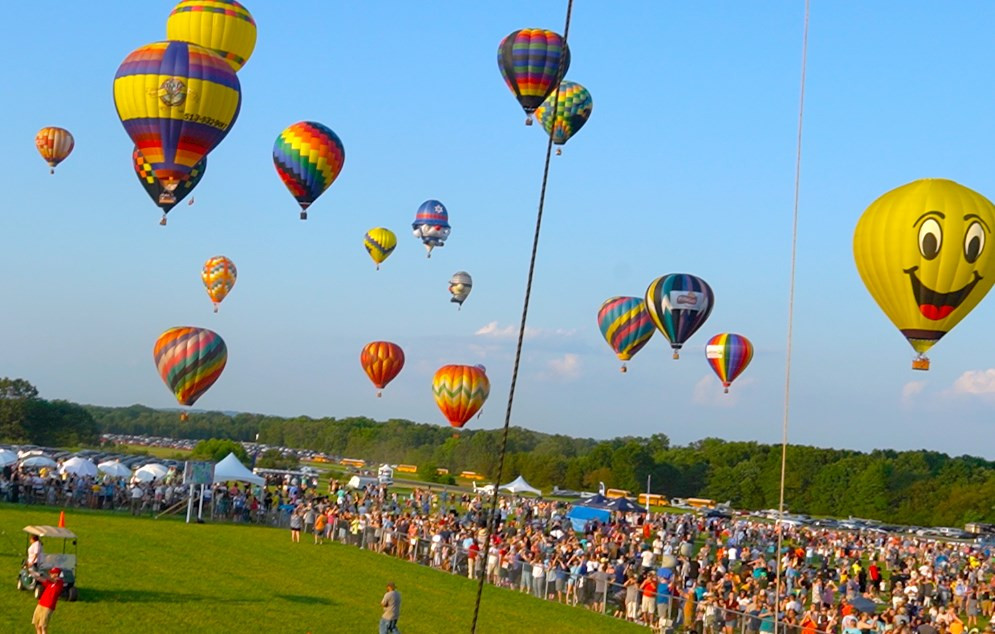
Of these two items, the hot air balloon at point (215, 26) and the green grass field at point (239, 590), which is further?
the hot air balloon at point (215, 26)

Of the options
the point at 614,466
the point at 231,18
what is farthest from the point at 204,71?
the point at 614,466

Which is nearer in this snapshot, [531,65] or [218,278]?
[531,65]

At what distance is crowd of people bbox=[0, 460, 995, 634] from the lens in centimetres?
2409

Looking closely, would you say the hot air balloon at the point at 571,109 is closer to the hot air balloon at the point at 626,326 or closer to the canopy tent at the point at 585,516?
the hot air balloon at the point at 626,326

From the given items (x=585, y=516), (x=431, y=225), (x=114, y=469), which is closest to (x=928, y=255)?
(x=585, y=516)

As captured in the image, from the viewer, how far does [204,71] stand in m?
33.1

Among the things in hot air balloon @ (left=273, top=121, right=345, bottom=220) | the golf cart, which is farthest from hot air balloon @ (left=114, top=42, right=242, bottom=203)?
the golf cart

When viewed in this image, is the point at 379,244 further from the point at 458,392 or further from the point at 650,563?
the point at 650,563

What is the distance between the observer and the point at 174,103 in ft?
107

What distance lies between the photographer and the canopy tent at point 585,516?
42.7 meters

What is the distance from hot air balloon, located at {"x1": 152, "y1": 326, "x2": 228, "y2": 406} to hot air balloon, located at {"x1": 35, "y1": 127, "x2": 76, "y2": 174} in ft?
86.2

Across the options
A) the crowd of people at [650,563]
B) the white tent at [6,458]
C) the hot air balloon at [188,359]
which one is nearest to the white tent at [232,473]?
the crowd of people at [650,563]

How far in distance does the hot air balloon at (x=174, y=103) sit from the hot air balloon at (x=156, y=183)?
59 centimetres

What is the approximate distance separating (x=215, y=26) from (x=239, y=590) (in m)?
22.9
